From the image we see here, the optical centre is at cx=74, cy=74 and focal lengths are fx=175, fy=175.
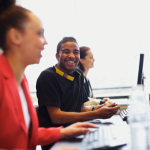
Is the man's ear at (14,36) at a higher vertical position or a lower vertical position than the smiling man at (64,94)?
higher

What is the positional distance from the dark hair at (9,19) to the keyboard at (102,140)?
1.67 feet

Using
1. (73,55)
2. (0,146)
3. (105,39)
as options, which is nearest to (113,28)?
(105,39)

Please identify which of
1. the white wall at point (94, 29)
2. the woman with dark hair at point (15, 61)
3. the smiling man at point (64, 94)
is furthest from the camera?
the white wall at point (94, 29)

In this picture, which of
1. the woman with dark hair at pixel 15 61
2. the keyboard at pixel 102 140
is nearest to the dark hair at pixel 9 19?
the woman with dark hair at pixel 15 61

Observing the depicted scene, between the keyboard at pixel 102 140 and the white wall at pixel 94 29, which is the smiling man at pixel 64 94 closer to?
the keyboard at pixel 102 140

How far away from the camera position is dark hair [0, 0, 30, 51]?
0.68 metres

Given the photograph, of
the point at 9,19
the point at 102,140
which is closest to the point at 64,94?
the point at 102,140

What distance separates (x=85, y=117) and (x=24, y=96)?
49 cm

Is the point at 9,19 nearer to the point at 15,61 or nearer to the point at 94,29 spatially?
the point at 15,61

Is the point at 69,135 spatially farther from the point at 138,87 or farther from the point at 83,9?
the point at 83,9

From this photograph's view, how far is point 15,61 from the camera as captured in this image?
0.71 m

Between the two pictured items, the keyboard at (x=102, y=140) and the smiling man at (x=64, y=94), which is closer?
the keyboard at (x=102, y=140)

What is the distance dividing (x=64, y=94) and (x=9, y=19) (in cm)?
72

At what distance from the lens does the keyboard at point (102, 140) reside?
2.22 feet
